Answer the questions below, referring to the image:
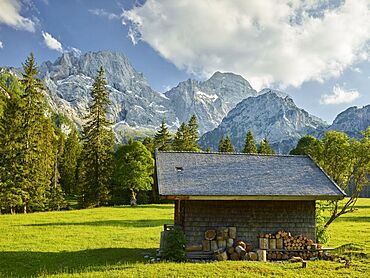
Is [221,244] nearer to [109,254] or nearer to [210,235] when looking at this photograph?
[210,235]

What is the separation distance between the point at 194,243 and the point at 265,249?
342 cm

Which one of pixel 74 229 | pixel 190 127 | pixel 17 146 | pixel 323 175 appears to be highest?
pixel 190 127

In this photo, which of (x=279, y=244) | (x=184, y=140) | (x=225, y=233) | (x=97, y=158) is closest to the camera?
(x=225, y=233)

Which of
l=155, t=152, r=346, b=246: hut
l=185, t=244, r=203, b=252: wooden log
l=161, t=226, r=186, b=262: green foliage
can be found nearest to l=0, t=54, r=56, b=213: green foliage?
l=155, t=152, r=346, b=246: hut

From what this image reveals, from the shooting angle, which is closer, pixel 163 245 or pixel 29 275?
pixel 29 275

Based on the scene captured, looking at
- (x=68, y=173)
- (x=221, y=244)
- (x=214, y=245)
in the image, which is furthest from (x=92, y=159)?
(x=221, y=244)

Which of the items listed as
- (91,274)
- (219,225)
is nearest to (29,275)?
(91,274)

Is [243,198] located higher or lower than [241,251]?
higher

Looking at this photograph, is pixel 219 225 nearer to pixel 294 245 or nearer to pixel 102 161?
pixel 294 245

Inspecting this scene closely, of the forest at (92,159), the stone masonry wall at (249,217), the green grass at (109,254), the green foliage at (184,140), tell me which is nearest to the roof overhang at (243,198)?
the stone masonry wall at (249,217)

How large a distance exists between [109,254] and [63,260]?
91.8 inches

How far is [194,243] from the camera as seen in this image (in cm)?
1762

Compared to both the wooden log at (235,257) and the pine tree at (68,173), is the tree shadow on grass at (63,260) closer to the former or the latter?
the wooden log at (235,257)

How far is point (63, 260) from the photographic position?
1647 cm
